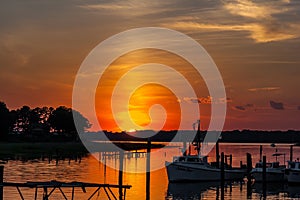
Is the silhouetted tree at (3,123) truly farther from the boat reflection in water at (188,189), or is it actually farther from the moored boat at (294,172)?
the moored boat at (294,172)

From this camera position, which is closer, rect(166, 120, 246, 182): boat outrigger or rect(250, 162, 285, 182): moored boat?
rect(166, 120, 246, 182): boat outrigger

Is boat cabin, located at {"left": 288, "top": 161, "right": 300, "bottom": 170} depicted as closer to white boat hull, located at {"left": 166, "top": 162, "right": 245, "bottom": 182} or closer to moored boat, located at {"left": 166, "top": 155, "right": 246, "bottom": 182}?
moored boat, located at {"left": 166, "top": 155, "right": 246, "bottom": 182}

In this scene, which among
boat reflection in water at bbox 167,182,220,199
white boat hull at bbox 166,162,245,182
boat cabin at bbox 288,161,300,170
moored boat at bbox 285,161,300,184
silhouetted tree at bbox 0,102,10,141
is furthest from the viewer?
silhouetted tree at bbox 0,102,10,141

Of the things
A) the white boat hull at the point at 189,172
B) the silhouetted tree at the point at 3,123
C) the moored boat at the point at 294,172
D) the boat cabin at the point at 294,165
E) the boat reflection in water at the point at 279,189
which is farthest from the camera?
the silhouetted tree at the point at 3,123

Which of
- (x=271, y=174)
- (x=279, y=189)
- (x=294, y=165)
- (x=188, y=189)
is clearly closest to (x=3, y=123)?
(x=271, y=174)

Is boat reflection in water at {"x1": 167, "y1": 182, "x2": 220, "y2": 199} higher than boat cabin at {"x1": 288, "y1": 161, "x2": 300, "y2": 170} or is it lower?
lower

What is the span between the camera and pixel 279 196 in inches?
2844

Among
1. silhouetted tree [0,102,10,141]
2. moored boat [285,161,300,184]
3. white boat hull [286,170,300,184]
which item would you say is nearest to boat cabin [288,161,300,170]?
moored boat [285,161,300,184]

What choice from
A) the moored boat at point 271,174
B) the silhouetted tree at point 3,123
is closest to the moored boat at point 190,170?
the moored boat at point 271,174

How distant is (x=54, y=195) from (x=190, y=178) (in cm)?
2918

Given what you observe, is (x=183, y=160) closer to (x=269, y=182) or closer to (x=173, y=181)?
(x=173, y=181)

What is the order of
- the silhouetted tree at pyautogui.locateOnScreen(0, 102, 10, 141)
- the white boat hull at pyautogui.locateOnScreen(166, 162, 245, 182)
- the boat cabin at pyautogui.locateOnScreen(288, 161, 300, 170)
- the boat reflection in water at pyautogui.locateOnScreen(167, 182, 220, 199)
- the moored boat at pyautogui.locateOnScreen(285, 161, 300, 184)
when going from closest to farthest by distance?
1. the boat reflection in water at pyautogui.locateOnScreen(167, 182, 220, 199)
2. the boat cabin at pyautogui.locateOnScreen(288, 161, 300, 170)
3. the moored boat at pyautogui.locateOnScreen(285, 161, 300, 184)
4. the white boat hull at pyautogui.locateOnScreen(166, 162, 245, 182)
5. the silhouetted tree at pyautogui.locateOnScreen(0, 102, 10, 141)

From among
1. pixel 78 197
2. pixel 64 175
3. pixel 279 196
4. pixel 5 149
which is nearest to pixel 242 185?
pixel 279 196

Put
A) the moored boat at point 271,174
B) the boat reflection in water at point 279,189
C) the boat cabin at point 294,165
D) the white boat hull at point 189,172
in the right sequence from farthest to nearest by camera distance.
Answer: the moored boat at point 271,174 < the white boat hull at point 189,172 < the boat cabin at point 294,165 < the boat reflection in water at point 279,189
